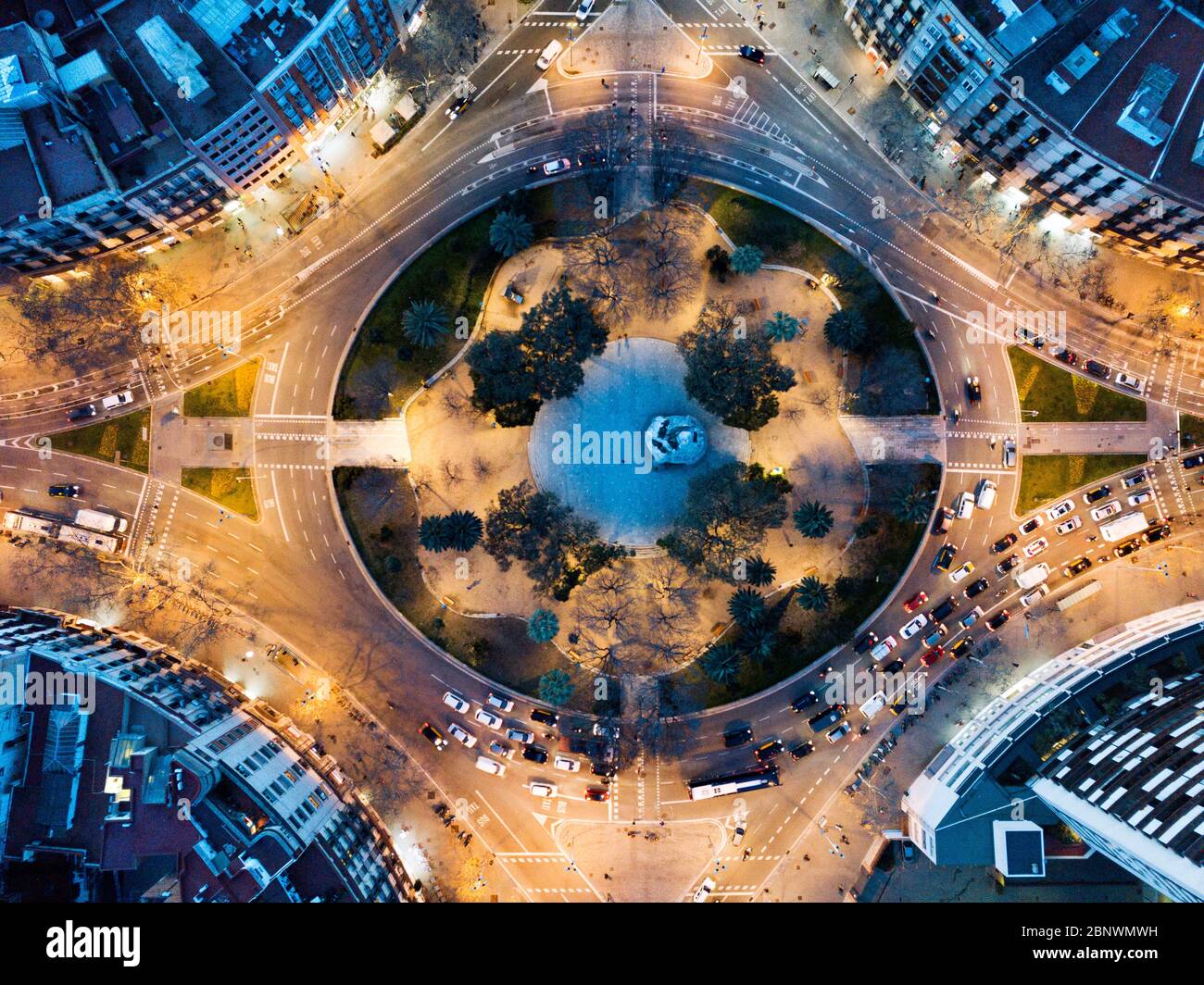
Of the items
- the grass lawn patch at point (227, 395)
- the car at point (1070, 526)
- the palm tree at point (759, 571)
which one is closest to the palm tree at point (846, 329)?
the palm tree at point (759, 571)

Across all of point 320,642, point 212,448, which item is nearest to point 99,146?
point 212,448

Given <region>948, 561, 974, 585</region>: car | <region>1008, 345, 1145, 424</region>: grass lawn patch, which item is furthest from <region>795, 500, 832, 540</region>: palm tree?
<region>1008, 345, 1145, 424</region>: grass lawn patch

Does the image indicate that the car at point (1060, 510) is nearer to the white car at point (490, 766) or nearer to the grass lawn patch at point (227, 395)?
the white car at point (490, 766)

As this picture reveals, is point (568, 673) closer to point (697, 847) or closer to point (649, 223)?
point (697, 847)

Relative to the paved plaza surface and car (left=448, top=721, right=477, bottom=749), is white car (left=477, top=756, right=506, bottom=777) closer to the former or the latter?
car (left=448, top=721, right=477, bottom=749)

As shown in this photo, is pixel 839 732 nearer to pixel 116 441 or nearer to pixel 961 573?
pixel 961 573
